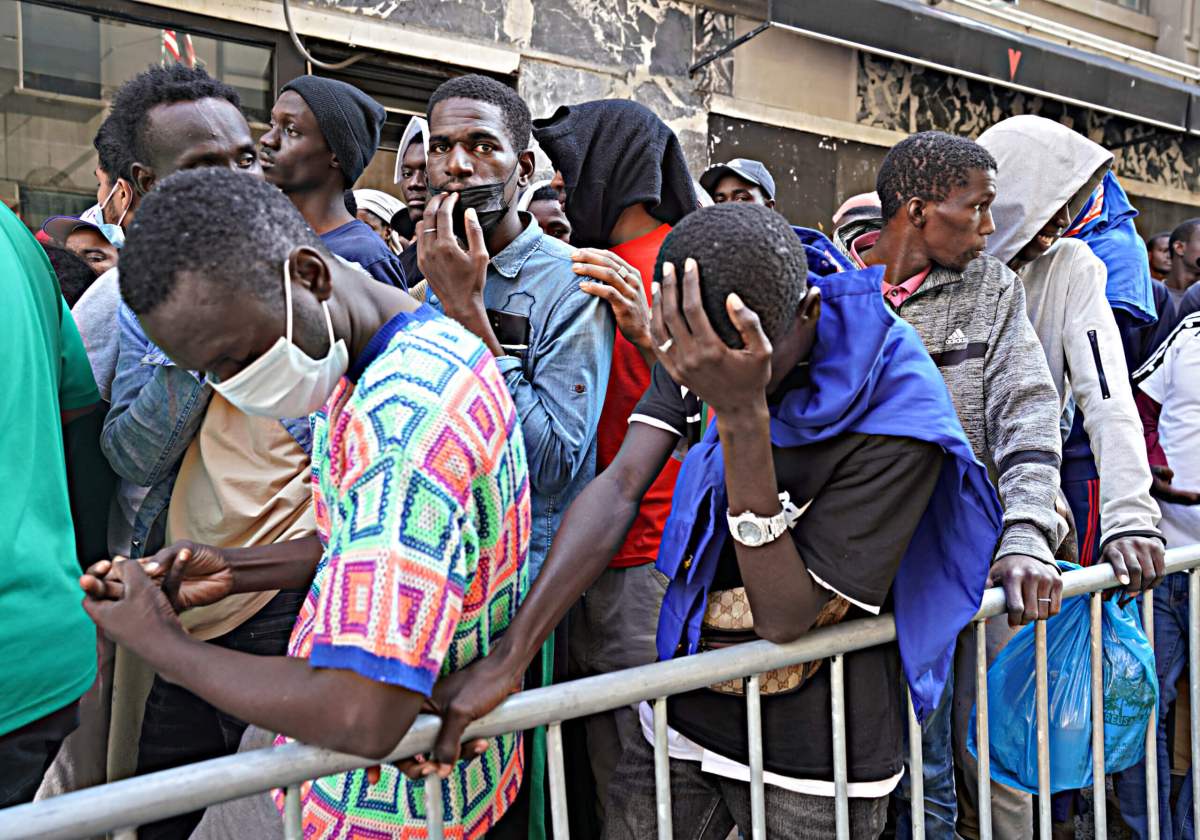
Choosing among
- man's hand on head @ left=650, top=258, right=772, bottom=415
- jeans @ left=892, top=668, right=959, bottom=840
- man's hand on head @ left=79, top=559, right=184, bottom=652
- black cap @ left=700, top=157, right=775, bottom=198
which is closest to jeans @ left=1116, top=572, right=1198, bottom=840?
jeans @ left=892, top=668, right=959, bottom=840

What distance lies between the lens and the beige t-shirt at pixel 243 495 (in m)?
2.25

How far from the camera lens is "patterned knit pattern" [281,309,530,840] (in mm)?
1333

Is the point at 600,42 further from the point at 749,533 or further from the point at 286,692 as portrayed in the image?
the point at 286,692

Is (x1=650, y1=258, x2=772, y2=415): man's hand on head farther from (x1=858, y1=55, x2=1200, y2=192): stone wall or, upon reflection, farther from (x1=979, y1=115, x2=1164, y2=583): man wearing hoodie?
(x1=858, y1=55, x2=1200, y2=192): stone wall

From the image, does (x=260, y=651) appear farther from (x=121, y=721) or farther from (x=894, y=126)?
(x=894, y=126)

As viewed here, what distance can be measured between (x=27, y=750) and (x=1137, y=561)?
243 cm

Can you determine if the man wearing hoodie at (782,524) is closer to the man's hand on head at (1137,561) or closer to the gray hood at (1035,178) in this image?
the man's hand on head at (1137,561)

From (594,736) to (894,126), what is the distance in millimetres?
6956

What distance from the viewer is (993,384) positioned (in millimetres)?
2576

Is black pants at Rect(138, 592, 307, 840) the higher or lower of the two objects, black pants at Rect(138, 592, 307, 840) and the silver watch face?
the lower

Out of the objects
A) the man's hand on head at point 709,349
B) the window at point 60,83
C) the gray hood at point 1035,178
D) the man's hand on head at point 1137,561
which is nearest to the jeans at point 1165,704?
the man's hand on head at point 1137,561

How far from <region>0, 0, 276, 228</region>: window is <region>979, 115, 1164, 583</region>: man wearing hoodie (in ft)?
14.2

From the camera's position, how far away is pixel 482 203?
2523 mm

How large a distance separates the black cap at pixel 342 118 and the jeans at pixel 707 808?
1.80 m
